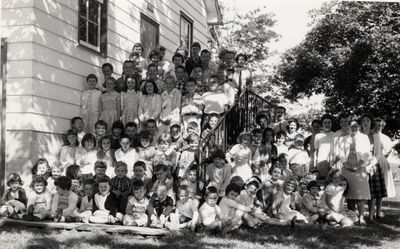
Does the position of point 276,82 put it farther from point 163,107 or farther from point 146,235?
point 146,235

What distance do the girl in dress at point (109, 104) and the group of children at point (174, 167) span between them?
19 millimetres

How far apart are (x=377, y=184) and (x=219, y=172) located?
294cm

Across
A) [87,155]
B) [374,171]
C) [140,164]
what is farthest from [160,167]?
[374,171]

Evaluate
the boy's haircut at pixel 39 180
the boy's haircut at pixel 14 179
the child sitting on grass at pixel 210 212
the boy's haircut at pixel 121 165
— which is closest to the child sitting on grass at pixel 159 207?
the child sitting on grass at pixel 210 212

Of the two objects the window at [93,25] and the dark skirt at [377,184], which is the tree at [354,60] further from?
the window at [93,25]

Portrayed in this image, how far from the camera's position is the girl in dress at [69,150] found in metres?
8.73

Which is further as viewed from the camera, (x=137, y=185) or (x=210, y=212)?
(x=137, y=185)

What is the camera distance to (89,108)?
380 inches

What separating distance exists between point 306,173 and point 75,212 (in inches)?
161

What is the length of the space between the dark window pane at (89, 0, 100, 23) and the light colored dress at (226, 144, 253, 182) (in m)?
3.90

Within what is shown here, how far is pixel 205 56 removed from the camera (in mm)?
10766

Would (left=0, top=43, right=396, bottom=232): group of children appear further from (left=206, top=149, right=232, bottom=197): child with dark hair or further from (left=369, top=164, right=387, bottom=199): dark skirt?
(left=369, top=164, right=387, bottom=199): dark skirt

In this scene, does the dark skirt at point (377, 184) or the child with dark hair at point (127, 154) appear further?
the dark skirt at point (377, 184)

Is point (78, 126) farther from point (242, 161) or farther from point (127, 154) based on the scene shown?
point (242, 161)
